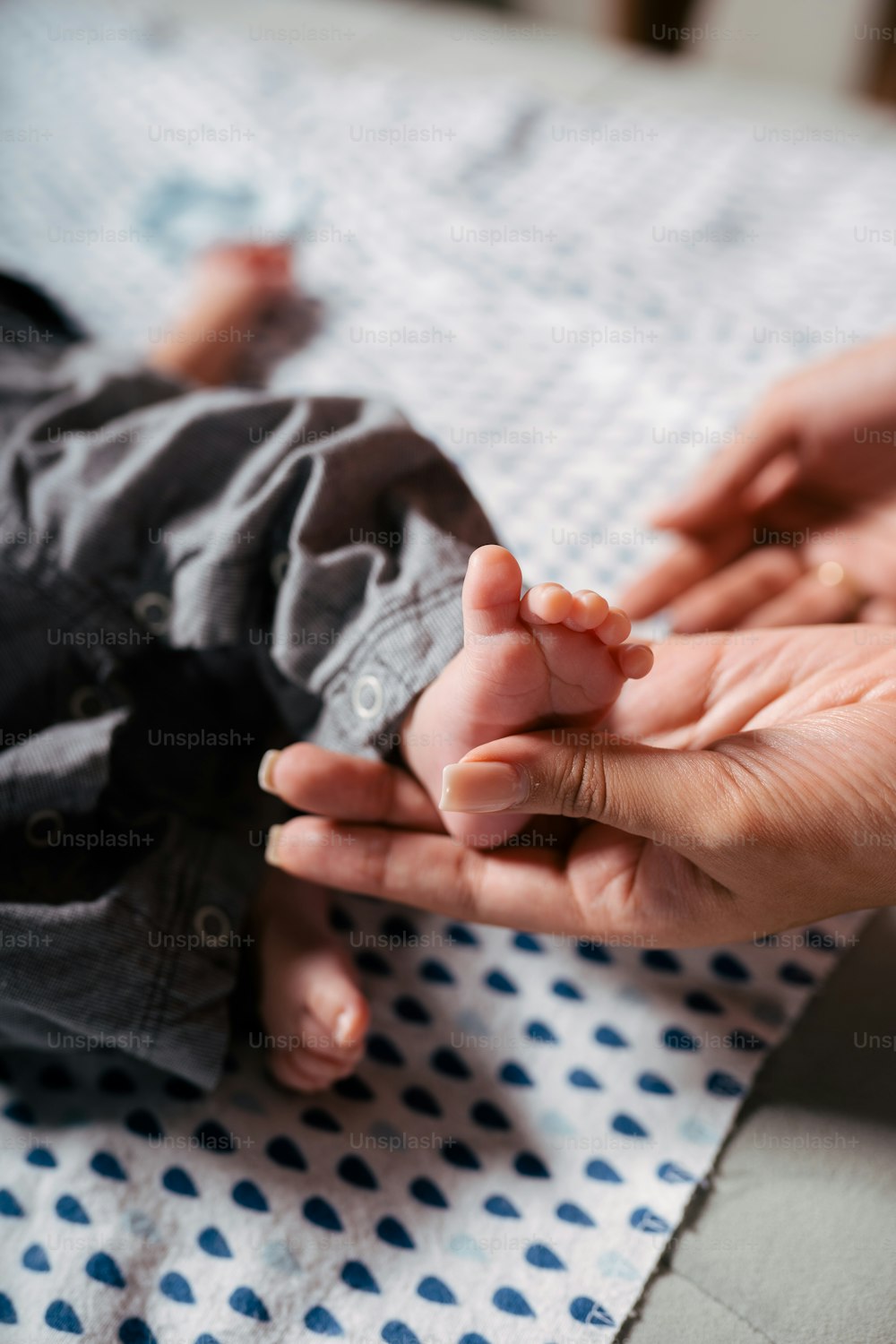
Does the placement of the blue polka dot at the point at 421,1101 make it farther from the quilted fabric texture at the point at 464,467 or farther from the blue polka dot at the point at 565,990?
the blue polka dot at the point at 565,990

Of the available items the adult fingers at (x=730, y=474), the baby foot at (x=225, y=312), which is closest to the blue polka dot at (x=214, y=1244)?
the adult fingers at (x=730, y=474)

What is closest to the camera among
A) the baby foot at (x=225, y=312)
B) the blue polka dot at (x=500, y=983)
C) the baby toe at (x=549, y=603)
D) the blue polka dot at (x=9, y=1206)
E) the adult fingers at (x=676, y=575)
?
the baby toe at (x=549, y=603)

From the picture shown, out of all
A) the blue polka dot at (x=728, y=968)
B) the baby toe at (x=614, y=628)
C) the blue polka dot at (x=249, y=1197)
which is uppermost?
the baby toe at (x=614, y=628)

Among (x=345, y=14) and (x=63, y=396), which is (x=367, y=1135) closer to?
(x=63, y=396)

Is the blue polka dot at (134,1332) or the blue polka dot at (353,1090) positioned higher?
the blue polka dot at (353,1090)

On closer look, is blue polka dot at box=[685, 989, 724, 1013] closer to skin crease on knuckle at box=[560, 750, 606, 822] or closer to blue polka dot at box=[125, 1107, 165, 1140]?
skin crease on knuckle at box=[560, 750, 606, 822]

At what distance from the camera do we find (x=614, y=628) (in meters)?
0.53

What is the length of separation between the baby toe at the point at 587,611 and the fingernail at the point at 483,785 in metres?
0.08

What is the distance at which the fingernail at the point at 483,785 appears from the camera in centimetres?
52

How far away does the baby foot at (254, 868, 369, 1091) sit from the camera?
0.64m

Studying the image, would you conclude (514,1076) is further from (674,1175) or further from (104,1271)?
(104,1271)

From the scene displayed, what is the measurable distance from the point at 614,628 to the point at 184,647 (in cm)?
35

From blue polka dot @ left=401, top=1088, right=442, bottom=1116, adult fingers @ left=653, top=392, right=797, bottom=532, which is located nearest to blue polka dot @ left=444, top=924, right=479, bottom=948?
blue polka dot @ left=401, top=1088, right=442, bottom=1116

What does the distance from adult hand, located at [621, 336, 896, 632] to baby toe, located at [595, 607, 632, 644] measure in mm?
363
